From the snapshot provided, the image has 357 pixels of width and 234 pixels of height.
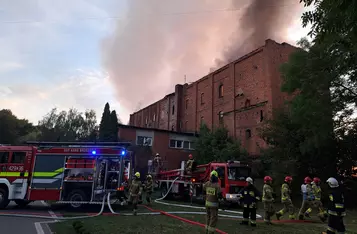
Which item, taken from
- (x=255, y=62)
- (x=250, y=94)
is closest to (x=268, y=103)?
(x=250, y=94)

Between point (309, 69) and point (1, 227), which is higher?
point (309, 69)

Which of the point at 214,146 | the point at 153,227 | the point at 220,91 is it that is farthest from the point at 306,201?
the point at 220,91

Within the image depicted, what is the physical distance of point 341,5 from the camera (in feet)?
16.0

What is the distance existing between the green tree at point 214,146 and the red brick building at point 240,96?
2.87m

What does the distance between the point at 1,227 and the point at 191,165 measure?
10724 mm

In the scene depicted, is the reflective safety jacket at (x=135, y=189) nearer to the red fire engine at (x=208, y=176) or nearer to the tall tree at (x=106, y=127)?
the red fire engine at (x=208, y=176)

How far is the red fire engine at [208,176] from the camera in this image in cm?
1608

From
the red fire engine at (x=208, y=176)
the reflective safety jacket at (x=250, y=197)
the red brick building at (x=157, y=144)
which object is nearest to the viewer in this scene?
the reflective safety jacket at (x=250, y=197)

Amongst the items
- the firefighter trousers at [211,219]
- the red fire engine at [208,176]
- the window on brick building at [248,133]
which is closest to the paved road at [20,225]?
the firefighter trousers at [211,219]

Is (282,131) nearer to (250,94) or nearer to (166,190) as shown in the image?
(166,190)

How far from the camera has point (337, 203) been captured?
23.2ft

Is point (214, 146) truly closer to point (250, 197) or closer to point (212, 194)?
point (250, 197)

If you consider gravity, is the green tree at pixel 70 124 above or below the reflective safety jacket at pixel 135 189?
above

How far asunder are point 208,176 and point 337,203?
10262mm
